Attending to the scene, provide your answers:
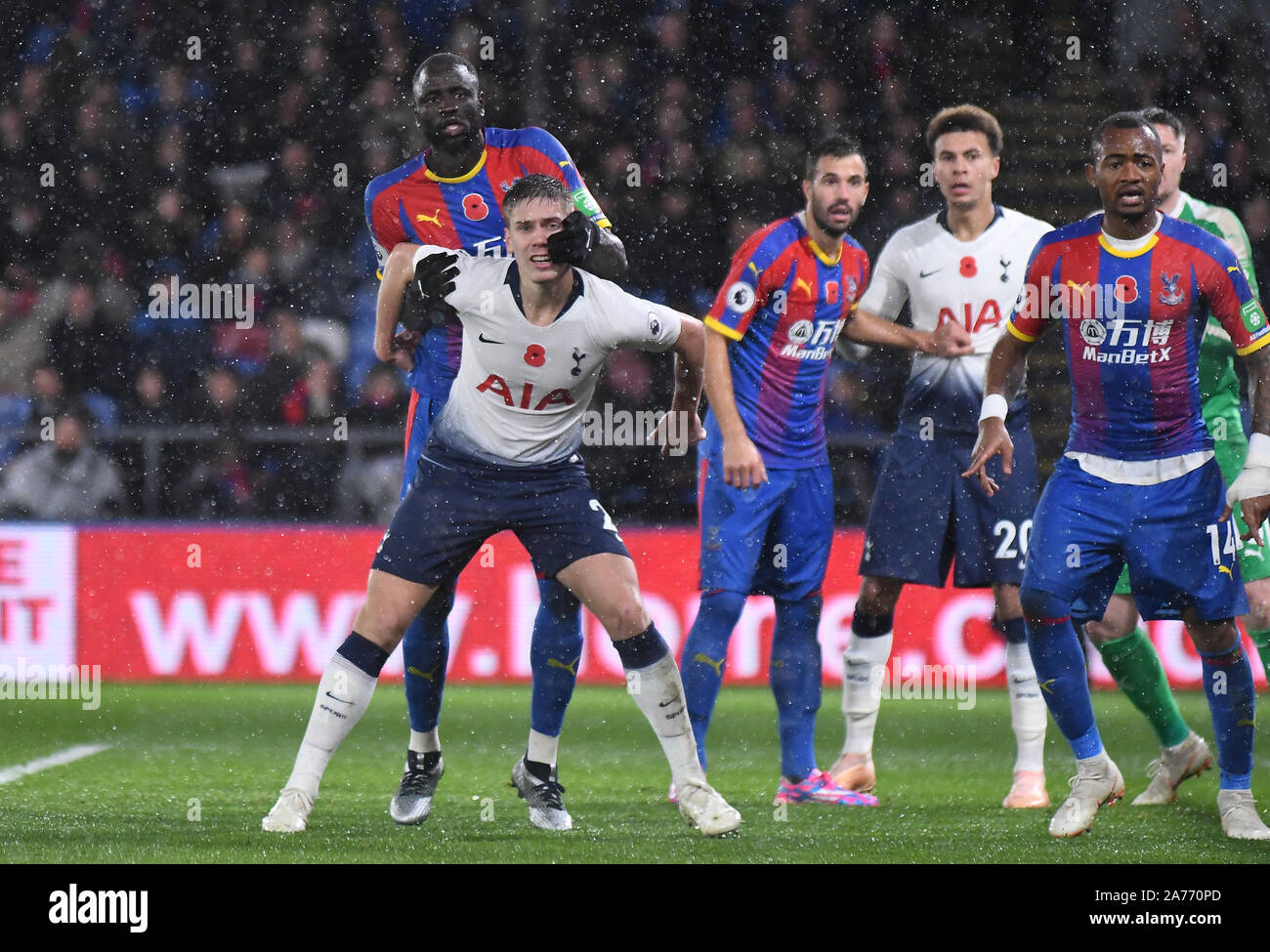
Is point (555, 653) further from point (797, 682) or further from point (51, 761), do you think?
point (51, 761)

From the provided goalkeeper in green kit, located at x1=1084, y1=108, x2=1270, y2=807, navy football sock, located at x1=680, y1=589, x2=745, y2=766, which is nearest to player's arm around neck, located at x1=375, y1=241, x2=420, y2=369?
navy football sock, located at x1=680, y1=589, x2=745, y2=766

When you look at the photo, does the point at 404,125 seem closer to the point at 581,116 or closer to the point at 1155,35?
the point at 581,116

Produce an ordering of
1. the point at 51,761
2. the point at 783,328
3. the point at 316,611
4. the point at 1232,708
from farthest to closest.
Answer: the point at 316,611
the point at 51,761
the point at 783,328
the point at 1232,708

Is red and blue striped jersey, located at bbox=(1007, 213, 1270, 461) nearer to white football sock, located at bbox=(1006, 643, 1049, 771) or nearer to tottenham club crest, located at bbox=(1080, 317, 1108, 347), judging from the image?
tottenham club crest, located at bbox=(1080, 317, 1108, 347)

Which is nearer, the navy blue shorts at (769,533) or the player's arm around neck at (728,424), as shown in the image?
the player's arm around neck at (728,424)

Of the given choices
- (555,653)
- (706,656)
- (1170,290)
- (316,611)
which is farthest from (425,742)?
(316,611)

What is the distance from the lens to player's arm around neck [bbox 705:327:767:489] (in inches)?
211

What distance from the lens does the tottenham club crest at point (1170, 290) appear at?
490cm

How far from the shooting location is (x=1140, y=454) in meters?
4.99

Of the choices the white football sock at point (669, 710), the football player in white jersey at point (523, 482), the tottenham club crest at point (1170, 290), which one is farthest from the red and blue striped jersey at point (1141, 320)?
the white football sock at point (669, 710)

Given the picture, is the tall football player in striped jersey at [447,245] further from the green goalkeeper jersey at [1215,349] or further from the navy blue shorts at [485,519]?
the green goalkeeper jersey at [1215,349]

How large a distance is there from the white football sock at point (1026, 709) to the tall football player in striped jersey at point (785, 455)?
560mm

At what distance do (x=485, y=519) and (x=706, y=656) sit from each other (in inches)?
40.1
